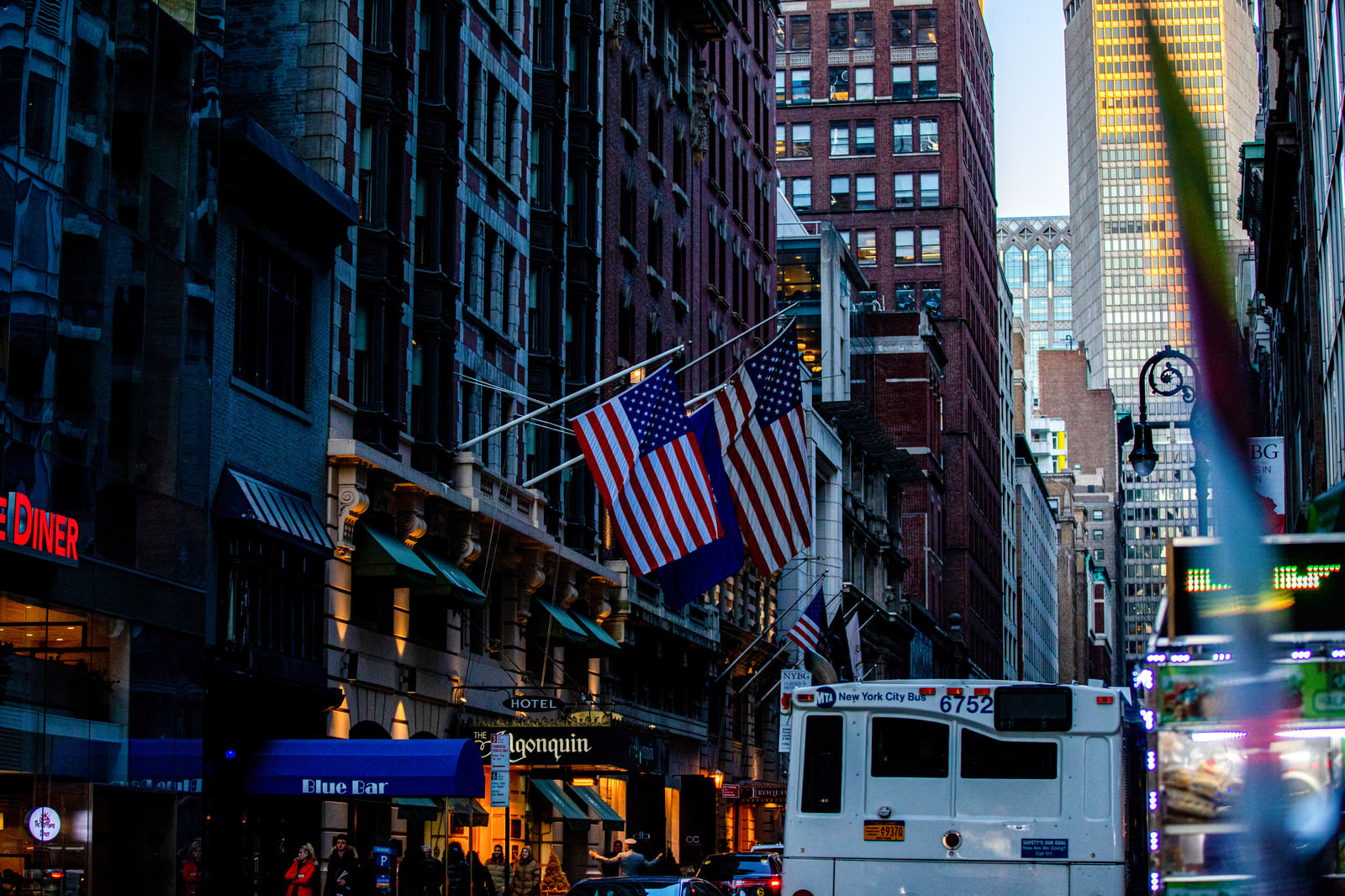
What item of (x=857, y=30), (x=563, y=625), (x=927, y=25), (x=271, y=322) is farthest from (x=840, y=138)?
(x=271, y=322)

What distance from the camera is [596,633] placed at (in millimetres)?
41062

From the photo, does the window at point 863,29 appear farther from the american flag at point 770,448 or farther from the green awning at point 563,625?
the american flag at point 770,448

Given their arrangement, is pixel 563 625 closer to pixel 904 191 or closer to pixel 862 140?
pixel 904 191

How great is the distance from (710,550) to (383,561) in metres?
9.33

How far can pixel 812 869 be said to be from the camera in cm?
1574

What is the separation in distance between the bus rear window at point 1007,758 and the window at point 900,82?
327ft

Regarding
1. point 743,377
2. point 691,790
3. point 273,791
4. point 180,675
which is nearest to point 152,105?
point 180,675

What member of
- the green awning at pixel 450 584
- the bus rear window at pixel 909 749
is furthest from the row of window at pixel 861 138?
the bus rear window at pixel 909 749

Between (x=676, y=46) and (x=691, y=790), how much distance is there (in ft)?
73.5

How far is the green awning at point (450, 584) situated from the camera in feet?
105

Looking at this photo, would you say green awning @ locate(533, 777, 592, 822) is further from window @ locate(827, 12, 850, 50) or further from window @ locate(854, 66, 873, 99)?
window @ locate(827, 12, 850, 50)

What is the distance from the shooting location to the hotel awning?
2575cm

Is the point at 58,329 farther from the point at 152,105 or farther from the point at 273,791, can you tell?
the point at 273,791

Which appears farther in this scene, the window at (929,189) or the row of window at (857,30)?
the row of window at (857,30)
